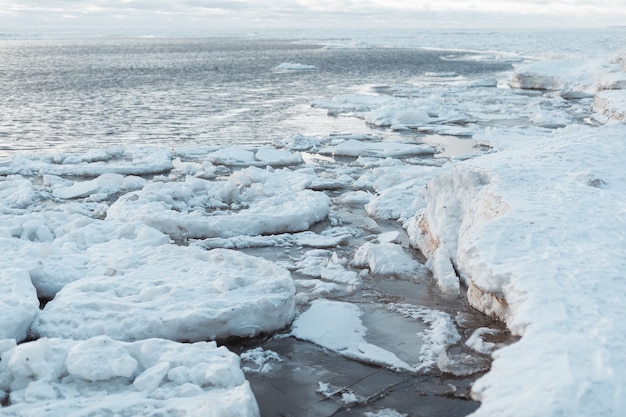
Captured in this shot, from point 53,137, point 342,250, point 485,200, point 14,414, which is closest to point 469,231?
point 485,200

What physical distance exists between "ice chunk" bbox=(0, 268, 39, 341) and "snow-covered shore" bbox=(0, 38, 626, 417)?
0.02 meters

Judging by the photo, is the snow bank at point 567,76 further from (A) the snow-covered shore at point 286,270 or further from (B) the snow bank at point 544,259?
(B) the snow bank at point 544,259

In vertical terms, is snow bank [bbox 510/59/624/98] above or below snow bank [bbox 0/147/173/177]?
above

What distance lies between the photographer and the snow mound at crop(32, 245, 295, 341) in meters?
6.11

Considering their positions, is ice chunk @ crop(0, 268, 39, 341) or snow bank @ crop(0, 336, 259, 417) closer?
snow bank @ crop(0, 336, 259, 417)

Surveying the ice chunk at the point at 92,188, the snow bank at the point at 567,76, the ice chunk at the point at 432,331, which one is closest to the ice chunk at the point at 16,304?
the ice chunk at the point at 432,331

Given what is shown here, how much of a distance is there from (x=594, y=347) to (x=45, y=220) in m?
7.25

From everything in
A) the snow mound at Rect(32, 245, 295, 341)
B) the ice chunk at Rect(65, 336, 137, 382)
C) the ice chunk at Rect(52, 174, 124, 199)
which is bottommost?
the ice chunk at Rect(52, 174, 124, 199)

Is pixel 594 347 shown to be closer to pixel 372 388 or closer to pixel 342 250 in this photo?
pixel 372 388

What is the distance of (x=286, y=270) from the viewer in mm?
7266

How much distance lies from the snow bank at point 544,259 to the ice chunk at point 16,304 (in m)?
4.00

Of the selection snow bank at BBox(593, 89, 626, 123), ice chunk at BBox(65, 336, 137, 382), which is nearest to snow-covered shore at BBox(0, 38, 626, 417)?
ice chunk at BBox(65, 336, 137, 382)

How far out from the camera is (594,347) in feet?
15.6

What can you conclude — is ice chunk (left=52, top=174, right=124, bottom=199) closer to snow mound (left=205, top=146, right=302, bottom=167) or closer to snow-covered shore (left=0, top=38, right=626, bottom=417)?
snow-covered shore (left=0, top=38, right=626, bottom=417)
